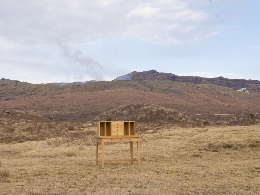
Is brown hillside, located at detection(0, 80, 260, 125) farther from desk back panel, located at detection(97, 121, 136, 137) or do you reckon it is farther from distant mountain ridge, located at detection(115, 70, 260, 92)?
distant mountain ridge, located at detection(115, 70, 260, 92)

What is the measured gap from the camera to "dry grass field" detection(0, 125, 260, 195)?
958cm

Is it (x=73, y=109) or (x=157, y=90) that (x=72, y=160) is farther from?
(x=157, y=90)

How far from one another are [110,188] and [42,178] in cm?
273

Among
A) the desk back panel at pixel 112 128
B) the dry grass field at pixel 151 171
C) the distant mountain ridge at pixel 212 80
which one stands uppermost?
the distant mountain ridge at pixel 212 80

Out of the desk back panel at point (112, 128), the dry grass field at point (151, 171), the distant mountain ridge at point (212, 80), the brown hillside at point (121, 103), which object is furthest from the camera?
the distant mountain ridge at point (212, 80)

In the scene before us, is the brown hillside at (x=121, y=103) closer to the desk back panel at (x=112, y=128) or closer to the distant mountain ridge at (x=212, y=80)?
the desk back panel at (x=112, y=128)

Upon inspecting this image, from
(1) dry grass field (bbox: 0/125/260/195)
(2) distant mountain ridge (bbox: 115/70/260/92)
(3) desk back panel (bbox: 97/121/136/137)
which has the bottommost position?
(1) dry grass field (bbox: 0/125/260/195)

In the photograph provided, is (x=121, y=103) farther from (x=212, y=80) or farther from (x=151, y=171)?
(x=212, y=80)

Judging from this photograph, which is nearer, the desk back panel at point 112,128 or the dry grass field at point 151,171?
the dry grass field at point 151,171

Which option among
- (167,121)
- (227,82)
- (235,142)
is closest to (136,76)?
(227,82)

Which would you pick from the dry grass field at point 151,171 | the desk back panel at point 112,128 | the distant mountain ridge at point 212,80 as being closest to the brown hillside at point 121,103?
the dry grass field at point 151,171

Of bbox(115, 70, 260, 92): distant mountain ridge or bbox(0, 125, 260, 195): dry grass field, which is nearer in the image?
bbox(0, 125, 260, 195): dry grass field

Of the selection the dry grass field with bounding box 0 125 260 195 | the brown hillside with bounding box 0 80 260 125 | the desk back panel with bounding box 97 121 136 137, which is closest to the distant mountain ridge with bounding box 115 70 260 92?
the brown hillside with bounding box 0 80 260 125

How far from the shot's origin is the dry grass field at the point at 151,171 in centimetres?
958
